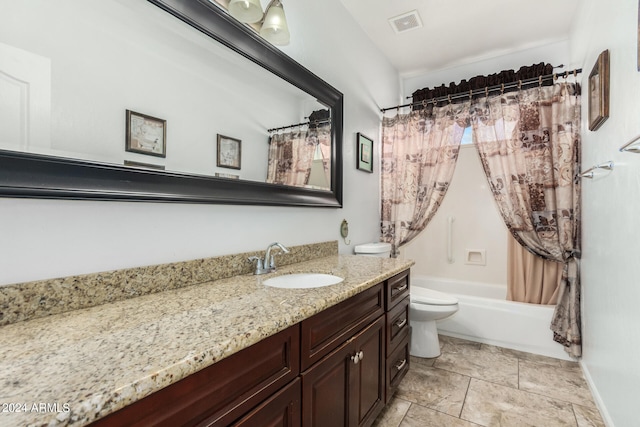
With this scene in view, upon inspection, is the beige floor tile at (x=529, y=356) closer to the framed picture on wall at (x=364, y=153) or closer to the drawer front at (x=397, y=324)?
the drawer front at (x=397, y=324)

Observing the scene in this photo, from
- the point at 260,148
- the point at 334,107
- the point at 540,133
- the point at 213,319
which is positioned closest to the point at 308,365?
the point at 213,319

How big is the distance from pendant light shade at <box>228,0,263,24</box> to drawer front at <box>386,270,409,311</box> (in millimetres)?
1358

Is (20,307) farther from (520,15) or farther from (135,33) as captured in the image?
(520,15)

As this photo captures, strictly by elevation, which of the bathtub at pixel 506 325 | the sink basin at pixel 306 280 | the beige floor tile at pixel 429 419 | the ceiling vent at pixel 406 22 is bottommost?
the beige floor tile at pixel 429 419

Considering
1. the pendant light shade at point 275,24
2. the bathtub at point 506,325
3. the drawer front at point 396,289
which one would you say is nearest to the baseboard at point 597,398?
the bathtub at point 506,325

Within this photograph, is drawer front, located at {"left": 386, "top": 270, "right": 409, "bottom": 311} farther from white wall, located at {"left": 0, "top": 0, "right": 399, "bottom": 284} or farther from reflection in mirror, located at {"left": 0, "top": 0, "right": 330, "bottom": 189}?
reflection in mirror, located at {"left": 0, "top": 0, "right": 330, "bottom": 189}

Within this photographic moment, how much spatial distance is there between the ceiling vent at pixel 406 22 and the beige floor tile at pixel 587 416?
277 cm

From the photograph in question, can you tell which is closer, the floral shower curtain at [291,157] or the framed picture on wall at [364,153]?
the floral shower curtain at [291,157]

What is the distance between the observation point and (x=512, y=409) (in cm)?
167

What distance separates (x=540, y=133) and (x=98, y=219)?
2763 millimetres

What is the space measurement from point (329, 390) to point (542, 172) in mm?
2219

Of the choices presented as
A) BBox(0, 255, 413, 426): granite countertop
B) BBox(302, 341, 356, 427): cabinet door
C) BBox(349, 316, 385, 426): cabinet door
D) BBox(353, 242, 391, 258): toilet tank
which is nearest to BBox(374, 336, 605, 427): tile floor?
BBox(349, 316, 385, 426): cabinet door

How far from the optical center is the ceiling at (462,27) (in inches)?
86.6

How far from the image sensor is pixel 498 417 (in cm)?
161
